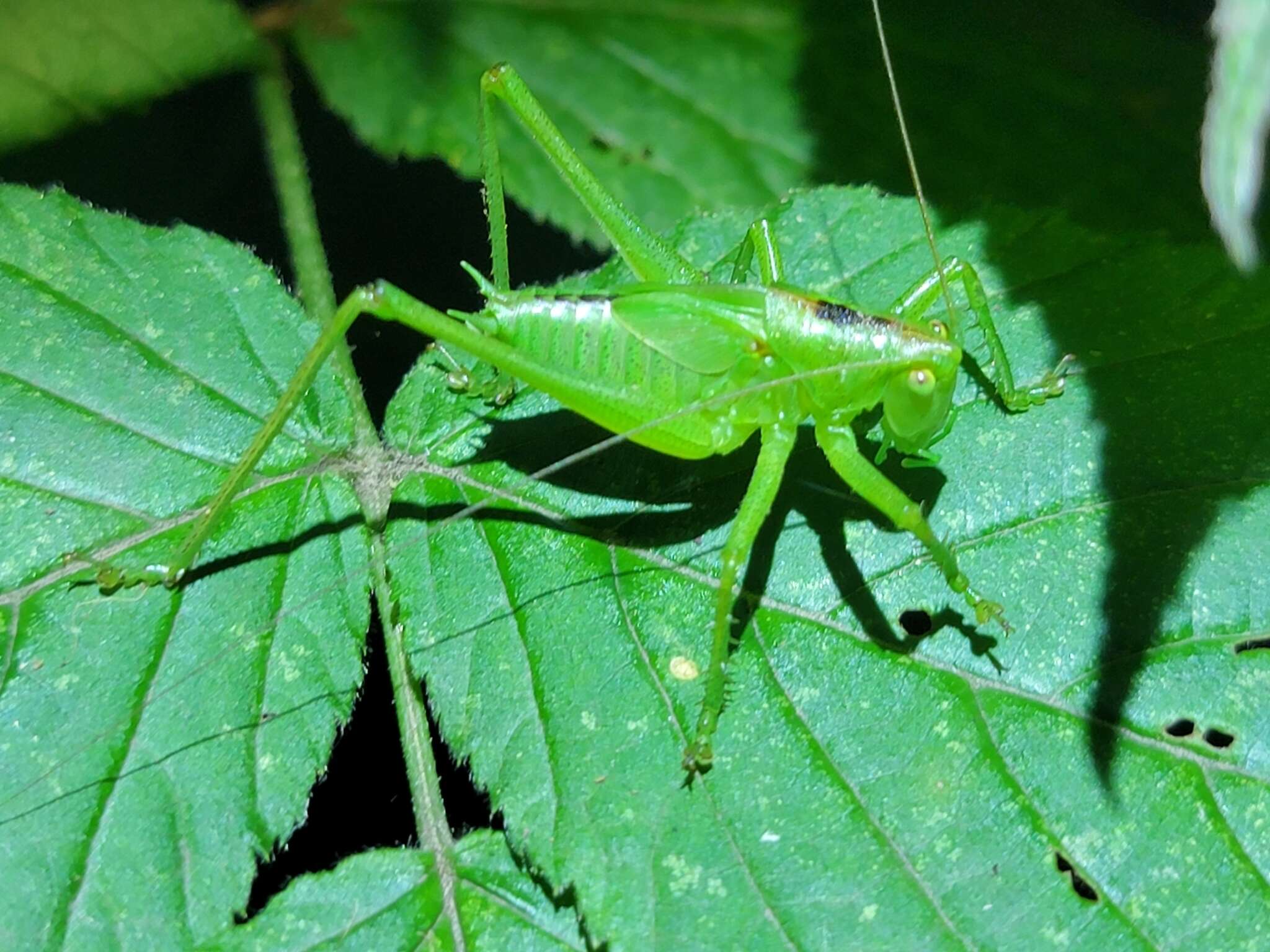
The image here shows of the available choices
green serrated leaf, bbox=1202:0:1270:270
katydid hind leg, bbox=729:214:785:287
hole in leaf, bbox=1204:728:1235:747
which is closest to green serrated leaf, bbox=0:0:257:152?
katydid hind leg, bbox=729:214:785:287

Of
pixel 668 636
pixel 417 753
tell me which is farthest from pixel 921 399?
pixel 417 753

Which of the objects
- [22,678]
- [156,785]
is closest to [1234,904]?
[156,785]

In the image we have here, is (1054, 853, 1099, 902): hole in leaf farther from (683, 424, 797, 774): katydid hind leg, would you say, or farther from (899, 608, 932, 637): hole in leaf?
(683, 424, 797, 774): katydid hind leg

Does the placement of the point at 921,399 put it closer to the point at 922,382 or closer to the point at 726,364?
the point at 922,382

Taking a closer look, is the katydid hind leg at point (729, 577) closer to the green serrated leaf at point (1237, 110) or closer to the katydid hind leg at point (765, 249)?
the katydid hind leg at point (765, 249)

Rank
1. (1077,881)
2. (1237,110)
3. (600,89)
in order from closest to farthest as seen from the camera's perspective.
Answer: (1237,110) → (1077,881) → (600,89)
